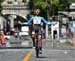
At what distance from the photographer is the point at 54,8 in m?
87.1

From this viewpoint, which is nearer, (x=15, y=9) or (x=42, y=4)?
(x=42, y=4)

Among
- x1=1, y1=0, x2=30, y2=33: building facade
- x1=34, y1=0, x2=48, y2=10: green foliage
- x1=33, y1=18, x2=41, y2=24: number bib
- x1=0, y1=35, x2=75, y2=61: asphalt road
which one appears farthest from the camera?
x1=1, y1=0, x2=30, y2=33: building facade

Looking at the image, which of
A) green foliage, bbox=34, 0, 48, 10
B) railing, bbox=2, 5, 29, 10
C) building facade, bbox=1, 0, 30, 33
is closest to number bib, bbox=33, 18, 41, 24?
green foliage, bbox=34, 0, 48, 10

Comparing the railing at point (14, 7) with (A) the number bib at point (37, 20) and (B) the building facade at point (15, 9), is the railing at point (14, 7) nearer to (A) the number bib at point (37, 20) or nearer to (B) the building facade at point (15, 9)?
(B) the building facade at point (15, 9)

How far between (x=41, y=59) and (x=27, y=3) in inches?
4008

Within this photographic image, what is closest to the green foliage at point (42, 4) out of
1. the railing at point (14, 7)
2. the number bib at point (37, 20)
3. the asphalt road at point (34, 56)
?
the railing at point (14, 7)

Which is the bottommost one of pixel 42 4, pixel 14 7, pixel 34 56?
pixel 14 7

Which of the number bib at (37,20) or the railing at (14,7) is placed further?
the railing at (14,7)

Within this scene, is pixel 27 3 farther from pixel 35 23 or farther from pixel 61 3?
pixel 35 23

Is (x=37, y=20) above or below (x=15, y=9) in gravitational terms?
above

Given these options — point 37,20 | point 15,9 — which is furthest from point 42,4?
point 37,20

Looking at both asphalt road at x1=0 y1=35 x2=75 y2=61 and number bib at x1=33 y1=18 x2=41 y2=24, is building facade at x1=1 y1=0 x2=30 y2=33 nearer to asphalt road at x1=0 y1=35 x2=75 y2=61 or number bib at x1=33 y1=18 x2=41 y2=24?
asphalt road at x1=0 y1=35 x2=75 y2=61

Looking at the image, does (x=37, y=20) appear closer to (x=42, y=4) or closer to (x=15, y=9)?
(x=42, y=4)

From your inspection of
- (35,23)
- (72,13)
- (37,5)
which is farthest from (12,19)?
(35,23)
